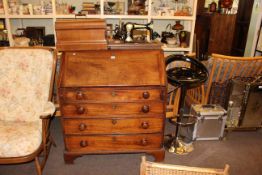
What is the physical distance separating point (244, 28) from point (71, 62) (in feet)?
17.5

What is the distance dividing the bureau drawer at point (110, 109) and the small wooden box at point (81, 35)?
0.52m

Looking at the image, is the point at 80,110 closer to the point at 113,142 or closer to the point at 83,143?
the point at 83,143

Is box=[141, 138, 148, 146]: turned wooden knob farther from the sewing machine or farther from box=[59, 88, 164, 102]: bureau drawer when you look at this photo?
the sewing machine

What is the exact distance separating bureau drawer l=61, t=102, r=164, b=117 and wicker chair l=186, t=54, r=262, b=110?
1010mm

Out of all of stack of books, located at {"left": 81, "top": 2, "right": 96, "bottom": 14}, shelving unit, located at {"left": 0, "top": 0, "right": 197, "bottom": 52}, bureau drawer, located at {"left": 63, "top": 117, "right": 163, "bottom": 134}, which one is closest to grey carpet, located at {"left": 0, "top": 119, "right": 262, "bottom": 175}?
bureau drawer, located at {"left": 63, "top": 117, "right": 163, "bottom": 134}

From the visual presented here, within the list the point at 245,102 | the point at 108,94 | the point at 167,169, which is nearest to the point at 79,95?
the point at 108,94

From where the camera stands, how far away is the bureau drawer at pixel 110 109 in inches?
80.6

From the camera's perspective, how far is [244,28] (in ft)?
19.3

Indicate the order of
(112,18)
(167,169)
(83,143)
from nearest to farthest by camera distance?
(167,169) → (83,143) → (112,18)

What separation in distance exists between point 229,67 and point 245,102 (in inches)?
18.4

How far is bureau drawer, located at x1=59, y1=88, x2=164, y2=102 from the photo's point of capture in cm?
198

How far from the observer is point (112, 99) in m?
2.04

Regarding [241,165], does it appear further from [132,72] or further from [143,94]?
[132,72]

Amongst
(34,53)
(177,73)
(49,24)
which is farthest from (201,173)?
(49,24)
